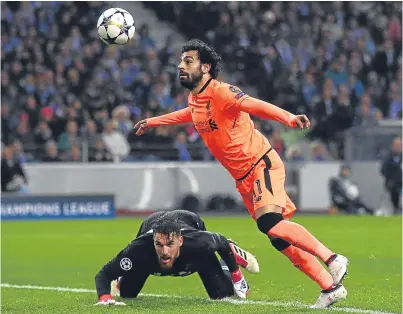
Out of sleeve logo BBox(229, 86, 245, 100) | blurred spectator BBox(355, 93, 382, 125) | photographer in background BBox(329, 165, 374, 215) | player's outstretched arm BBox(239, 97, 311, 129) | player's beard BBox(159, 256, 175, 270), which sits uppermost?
sleeve logo BBox(229, 86, 245, 100)

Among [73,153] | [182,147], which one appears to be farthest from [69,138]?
[182,147]

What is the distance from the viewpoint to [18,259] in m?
15.2

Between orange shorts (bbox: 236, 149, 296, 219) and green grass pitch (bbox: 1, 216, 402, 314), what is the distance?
2.92ft

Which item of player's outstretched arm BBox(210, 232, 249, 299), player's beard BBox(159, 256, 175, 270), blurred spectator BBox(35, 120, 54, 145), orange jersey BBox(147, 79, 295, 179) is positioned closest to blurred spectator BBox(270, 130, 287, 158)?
blurred spectator BBox(35, 120, 54, 145)

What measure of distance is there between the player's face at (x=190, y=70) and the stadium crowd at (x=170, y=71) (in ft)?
49.3

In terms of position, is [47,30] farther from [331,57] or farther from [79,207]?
[331,57]

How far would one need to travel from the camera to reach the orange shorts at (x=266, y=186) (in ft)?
31.1

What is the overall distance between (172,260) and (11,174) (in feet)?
50.9

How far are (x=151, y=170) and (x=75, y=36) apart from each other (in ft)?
14.4

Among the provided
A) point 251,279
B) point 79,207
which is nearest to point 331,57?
point 79,207

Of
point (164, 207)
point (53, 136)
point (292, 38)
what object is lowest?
point (164, 207)

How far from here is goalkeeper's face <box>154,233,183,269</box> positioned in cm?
931

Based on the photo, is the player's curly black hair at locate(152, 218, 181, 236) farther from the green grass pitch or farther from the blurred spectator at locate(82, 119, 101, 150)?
the blurred spectator at locate(82, 119, 101, 150)

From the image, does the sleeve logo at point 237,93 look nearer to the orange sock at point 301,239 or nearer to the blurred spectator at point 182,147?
the orange sock at point 301,239
